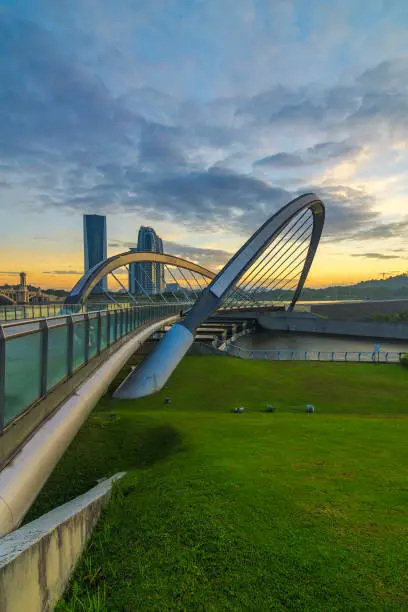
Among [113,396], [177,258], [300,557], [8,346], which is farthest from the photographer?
[177,258]

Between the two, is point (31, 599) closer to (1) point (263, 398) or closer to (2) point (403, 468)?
(2) point (403, 468)

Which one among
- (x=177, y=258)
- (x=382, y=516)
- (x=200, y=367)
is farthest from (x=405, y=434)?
(x=177, y=258)

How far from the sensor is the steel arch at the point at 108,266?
5531 centimetres

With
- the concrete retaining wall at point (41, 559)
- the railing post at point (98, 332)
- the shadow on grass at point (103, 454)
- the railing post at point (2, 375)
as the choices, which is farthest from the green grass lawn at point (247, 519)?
the railing post at point (98, 332)

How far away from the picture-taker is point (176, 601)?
3.76m

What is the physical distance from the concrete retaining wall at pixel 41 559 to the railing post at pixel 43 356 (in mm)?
2166

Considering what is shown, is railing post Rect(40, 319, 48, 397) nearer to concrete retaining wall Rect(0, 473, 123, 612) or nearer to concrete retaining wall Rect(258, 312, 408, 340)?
concrete retaining wall Rect(0, 473, 123, 612)

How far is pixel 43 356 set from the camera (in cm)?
627

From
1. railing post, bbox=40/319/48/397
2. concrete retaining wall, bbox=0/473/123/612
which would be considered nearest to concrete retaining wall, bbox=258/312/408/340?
railing post, bbox=40/319/48/397

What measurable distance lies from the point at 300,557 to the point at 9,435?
3.85 meters

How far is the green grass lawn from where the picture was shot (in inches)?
151

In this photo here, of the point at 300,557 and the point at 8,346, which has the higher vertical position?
the point at 8,346

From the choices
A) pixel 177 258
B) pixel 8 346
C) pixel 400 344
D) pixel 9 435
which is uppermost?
pixel 177 258

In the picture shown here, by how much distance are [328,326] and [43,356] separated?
255 ft
